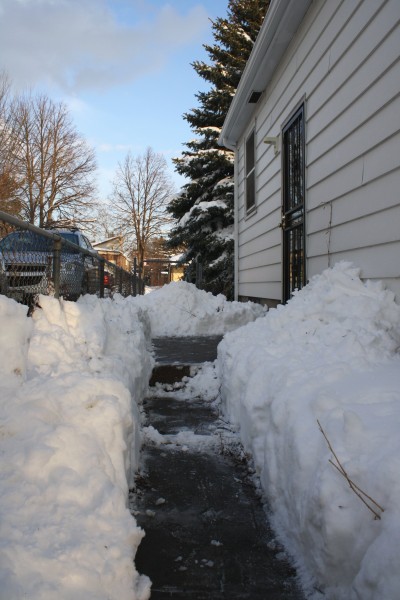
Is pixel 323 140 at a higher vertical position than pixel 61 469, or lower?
higher

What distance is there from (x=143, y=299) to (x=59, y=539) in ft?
26.8

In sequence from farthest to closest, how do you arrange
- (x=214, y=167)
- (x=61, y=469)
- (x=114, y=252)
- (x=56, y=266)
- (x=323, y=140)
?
(x=114, y=252)
(x=214, y=167)
(x=323, y=140)
(x=56, y=266)
(x=61, y=469)

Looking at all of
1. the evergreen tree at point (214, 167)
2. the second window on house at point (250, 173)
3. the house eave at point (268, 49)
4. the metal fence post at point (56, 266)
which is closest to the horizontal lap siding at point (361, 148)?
the house eave at point (268, 49)

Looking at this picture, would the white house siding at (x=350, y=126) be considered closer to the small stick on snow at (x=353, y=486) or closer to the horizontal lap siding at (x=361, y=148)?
the horizontal lap siding at (x=361, y=148)

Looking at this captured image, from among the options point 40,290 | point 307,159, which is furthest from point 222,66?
point 40,290

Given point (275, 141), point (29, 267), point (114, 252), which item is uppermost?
point (114, 252)

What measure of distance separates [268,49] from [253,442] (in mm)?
5402

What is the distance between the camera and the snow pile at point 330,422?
1552 millimetres

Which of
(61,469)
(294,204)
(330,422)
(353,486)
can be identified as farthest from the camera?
(294,204)

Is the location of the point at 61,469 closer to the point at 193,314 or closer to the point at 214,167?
the point at 193,314

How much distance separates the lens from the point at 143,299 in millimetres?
9633

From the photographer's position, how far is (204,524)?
239cm

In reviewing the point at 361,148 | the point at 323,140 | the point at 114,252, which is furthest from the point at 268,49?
the point at 114,252

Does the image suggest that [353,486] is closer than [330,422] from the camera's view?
Yes
